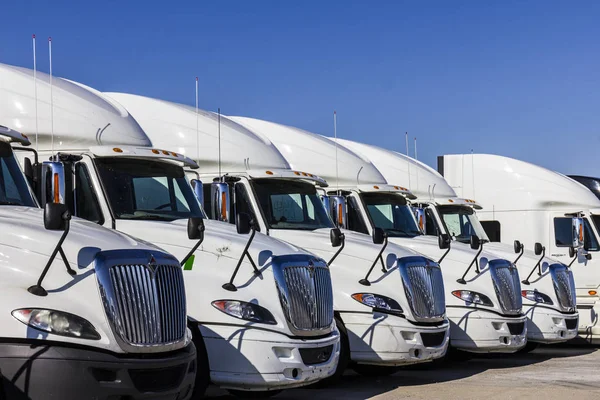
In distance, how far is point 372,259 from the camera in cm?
1212

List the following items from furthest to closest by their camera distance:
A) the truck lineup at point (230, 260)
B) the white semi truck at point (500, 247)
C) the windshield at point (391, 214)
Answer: the white semi truck at point (500, 247), the windshield at point (391, 214), the truck lineup at point (230, 260)

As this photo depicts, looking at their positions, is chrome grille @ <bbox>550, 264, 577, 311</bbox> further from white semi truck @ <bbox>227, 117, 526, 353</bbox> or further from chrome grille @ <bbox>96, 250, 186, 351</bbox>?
chrome grille @ <bbox>96, 250, 186, 351</bbox>

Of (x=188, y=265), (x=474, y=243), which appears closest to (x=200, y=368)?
(x=188, y=265)

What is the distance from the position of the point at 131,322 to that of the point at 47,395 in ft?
2.69

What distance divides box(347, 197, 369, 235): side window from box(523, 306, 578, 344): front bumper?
2.93 m

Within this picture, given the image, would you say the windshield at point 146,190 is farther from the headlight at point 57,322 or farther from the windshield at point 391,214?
the windshield at point 391,214

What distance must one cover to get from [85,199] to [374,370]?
4.66 m

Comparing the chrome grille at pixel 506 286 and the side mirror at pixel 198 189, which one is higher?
the side mirror at pixel 198 189

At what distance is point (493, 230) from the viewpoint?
18.8 meters

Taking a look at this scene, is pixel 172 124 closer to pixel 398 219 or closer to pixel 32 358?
pixel 398 219

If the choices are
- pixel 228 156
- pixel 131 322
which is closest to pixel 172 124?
pixel 228 156

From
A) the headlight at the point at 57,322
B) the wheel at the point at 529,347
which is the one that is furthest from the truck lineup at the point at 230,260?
the wheel at the point at 529,347

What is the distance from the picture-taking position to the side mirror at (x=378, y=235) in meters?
12.5

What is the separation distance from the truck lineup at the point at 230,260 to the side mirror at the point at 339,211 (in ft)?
0.09
